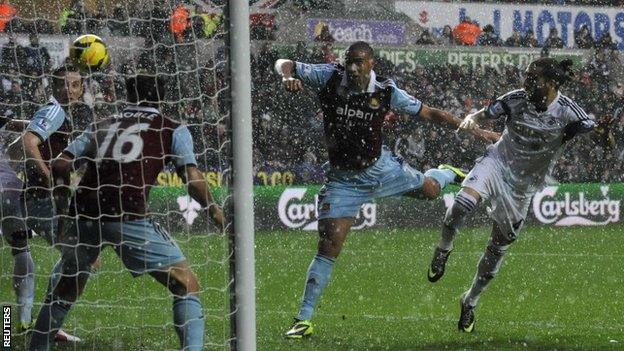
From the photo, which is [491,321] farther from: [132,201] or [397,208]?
[397,208]

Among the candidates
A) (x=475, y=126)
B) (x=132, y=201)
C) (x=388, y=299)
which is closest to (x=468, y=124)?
(x=475, y=126)

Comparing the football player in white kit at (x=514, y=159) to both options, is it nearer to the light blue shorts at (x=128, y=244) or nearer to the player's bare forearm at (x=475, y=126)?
the player's bare forearm at (x=475, y=126)

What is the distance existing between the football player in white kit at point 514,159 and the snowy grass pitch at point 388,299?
1.80 ft

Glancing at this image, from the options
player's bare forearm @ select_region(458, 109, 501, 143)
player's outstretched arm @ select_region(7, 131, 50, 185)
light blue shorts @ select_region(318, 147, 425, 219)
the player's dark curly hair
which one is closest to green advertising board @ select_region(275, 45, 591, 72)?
light blue shorts @ select_region(318, 147, 425, 219)

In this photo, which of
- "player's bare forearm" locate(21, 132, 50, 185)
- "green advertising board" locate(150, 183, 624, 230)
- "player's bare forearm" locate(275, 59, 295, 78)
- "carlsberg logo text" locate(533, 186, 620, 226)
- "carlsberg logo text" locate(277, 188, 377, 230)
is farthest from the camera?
"carlsberg logo text" locate(533, 186, 620, 226)

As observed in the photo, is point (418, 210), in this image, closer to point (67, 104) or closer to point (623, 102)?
point (623, 102)

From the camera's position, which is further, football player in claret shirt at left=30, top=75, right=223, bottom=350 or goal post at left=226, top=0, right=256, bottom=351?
football player in claret shirt at left=30, top=75, right=223, bottom=350

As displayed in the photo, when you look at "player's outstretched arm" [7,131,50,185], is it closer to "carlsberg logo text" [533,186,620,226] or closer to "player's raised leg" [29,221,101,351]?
"player's raised leg" [29,221,101,351]

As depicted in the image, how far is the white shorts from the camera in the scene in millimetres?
8875

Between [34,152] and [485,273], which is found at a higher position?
[34,152]

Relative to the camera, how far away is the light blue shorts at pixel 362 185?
8508mm

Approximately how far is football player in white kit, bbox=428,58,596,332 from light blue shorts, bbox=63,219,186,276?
10.0 ft

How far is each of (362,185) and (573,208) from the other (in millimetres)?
13069

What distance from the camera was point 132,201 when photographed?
250 inches
